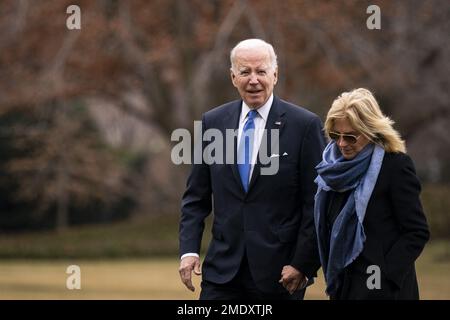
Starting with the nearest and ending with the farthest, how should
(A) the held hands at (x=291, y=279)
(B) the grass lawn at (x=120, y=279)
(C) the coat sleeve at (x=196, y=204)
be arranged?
(A) the held hands at (x=291, y=279) → (C) the coat sleeve at (x=196, y=204) → (B) the grass lawn at (x=120, y=279)

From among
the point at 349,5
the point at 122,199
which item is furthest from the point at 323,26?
the point at 122,199

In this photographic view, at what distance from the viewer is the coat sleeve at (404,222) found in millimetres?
5371

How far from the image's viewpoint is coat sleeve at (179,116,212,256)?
630 cm

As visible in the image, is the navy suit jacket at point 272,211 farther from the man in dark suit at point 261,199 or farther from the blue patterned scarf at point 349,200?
the blue patterned scarf at point 349,200

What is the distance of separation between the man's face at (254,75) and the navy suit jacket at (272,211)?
0.41 feet

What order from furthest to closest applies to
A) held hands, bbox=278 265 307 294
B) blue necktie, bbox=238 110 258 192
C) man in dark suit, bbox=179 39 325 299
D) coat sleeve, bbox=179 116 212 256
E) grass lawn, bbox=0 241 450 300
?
grass lawn, bbox=0 241 450 300 < coat sleeve, bbox=179 116 212 256 < blue necktie, bbox=238 110 258 192 < man in dark suit, bbox=179 39 325 299 < held hands, bbox=278 265 307 294

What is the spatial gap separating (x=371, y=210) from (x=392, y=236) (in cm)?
16

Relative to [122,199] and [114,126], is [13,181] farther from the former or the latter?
[114,126]

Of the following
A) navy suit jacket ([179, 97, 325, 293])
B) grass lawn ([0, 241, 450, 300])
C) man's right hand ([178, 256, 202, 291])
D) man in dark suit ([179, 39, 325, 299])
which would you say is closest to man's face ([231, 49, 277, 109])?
man in dark suit ([179, 39, 325, 299])

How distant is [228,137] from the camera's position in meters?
6.20

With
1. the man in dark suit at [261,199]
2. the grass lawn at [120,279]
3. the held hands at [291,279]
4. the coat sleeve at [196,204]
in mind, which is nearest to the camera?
the held hands at [291,279]

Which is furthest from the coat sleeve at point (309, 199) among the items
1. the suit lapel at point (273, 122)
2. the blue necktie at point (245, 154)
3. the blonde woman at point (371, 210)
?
the blonde woman at point (371, 210)

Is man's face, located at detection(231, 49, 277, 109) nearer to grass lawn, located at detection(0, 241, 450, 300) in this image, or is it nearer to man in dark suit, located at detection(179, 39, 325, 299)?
man in dark suit, located at detection(179, 39, 325, 299)

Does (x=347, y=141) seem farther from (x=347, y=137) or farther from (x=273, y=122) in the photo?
(x=273, y=122)
